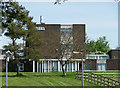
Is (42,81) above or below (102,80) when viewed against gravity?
below

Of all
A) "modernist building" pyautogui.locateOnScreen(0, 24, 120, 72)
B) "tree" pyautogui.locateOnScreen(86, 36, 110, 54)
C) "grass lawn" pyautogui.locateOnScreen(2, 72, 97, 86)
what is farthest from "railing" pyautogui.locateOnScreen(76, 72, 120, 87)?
"tree" pyautogui.locateOnScreen(86, 36, 110, 54)

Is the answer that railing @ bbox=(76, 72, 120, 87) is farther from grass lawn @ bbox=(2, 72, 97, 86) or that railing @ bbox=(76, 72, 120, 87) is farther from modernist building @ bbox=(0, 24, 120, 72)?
modernist building @ bbox=(0, 24, 120, 72)

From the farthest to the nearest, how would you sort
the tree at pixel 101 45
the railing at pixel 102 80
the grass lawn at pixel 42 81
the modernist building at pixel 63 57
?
1. the tree at pixel 101 45
2. the modernist building at pixel 63 57
3. the grass lawn at pixel 42 81
4. the railing at pixel 102 80

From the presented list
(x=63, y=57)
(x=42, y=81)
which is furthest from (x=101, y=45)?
(x=42, y=81)

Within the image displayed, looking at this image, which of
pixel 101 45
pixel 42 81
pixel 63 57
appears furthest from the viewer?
pixel 101 45

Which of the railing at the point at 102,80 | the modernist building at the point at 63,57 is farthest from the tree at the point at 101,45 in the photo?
the railing at the point at 102,80

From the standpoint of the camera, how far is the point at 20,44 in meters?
42.7

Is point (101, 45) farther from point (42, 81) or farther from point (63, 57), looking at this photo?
point (42, 81)

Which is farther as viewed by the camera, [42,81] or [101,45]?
[101,45]

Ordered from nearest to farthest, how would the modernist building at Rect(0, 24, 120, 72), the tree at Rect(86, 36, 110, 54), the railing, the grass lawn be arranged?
the railing
the grass lawn
the modernist building at Rect(0, 24, 120, 72)
the tree at Rect(86, 36, 110, 54)

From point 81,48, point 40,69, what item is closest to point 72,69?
point 40,69

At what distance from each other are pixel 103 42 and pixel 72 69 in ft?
178

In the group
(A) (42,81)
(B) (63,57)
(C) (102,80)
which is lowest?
(A) (42,81)

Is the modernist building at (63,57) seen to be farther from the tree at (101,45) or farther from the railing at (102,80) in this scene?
the tree at (101,45)
